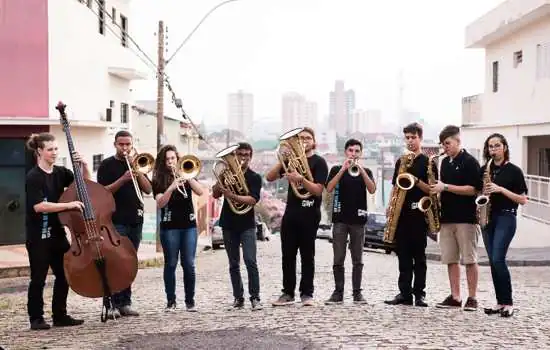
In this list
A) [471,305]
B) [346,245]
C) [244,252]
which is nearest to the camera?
[471,305]

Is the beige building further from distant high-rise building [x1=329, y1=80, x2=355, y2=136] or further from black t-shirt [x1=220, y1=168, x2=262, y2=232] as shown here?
distant high-rise building [x1=329, y1=80, x2=355, y2=136]

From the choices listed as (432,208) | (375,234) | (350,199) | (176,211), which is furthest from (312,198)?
(375,234)

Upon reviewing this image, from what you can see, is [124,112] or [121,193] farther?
[124,112]

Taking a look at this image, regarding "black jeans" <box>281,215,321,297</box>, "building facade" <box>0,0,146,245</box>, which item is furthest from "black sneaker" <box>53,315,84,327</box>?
"building facade" <box>0,0,146,245</box>

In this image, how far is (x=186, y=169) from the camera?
879 centimetres

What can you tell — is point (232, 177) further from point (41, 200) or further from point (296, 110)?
point (296, 110)

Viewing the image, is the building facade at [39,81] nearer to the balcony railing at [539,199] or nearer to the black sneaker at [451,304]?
the balcony railing at [539,199]

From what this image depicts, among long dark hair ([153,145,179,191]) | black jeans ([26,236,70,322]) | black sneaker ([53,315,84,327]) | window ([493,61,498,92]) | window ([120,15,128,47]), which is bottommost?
black sneaker ([53,315,84,327])

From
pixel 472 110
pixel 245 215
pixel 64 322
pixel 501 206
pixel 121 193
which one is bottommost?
pixel 64 322

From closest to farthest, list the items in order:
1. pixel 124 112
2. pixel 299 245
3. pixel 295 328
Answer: pixel 295 328, pixel 299 245, pixel 124 112

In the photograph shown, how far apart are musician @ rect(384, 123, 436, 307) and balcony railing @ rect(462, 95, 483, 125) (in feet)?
71.9

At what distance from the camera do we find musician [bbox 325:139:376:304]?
9055 mm

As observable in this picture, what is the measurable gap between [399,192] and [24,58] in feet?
46.8

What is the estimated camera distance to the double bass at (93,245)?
8.00 meters
